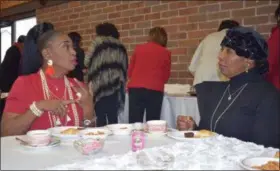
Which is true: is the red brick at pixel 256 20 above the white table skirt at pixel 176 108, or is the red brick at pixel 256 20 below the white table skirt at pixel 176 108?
above

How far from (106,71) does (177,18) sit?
114 cm

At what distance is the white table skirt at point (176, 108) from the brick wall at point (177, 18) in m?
0.50

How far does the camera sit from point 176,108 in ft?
12.0

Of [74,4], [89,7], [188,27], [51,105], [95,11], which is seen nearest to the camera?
[51,105]

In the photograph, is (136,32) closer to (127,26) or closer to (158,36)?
(127,26)

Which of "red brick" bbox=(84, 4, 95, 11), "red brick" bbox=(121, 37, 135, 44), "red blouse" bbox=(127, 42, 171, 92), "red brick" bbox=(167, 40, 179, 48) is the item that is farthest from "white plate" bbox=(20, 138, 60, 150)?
"red brick" bbox=(84, 4, 95, 11)

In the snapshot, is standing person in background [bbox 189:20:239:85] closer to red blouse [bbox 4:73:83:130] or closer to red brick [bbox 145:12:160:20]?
red brick [bbox 145:12:160:20]

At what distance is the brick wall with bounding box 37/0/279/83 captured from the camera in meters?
3.55

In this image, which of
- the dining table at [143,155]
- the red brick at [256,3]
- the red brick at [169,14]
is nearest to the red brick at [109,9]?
the red brick at [169,14]

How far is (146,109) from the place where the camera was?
3.77 meters

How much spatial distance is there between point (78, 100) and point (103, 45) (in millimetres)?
1558

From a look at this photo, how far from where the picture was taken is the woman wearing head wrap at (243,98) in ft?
5.80

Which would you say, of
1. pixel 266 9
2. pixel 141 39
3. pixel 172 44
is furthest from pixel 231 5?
pixel 141 39

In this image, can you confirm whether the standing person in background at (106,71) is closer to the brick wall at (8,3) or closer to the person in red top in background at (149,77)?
the person in red top in background at (149,77)
